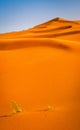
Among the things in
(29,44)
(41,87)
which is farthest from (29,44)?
(41,87)

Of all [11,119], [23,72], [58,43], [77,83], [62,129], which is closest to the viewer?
[62,129]

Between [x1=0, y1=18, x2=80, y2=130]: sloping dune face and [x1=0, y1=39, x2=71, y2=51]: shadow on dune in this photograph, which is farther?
[x1=0, y1=39, x2=71, y2=51]: shadow on dune

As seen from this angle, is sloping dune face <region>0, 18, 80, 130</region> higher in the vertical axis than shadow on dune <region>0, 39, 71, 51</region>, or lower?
lower

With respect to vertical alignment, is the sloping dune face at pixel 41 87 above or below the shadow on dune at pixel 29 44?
below

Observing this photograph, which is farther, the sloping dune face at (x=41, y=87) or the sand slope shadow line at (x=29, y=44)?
the sand slope shadow line at (x=29, y=44)

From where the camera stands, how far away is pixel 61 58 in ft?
7.88

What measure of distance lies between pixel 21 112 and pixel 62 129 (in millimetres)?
315

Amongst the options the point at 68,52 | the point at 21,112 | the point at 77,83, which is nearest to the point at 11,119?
the point at 21,112

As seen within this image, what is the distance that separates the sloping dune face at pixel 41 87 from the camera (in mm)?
1393

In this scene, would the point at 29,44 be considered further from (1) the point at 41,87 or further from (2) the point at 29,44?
(1) the point at 41,87

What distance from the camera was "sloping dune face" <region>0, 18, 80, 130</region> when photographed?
4.57ft

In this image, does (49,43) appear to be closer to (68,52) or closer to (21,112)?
(68,52)

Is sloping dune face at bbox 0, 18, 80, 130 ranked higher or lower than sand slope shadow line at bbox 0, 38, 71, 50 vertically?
lower

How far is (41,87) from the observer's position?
181 centimetres
